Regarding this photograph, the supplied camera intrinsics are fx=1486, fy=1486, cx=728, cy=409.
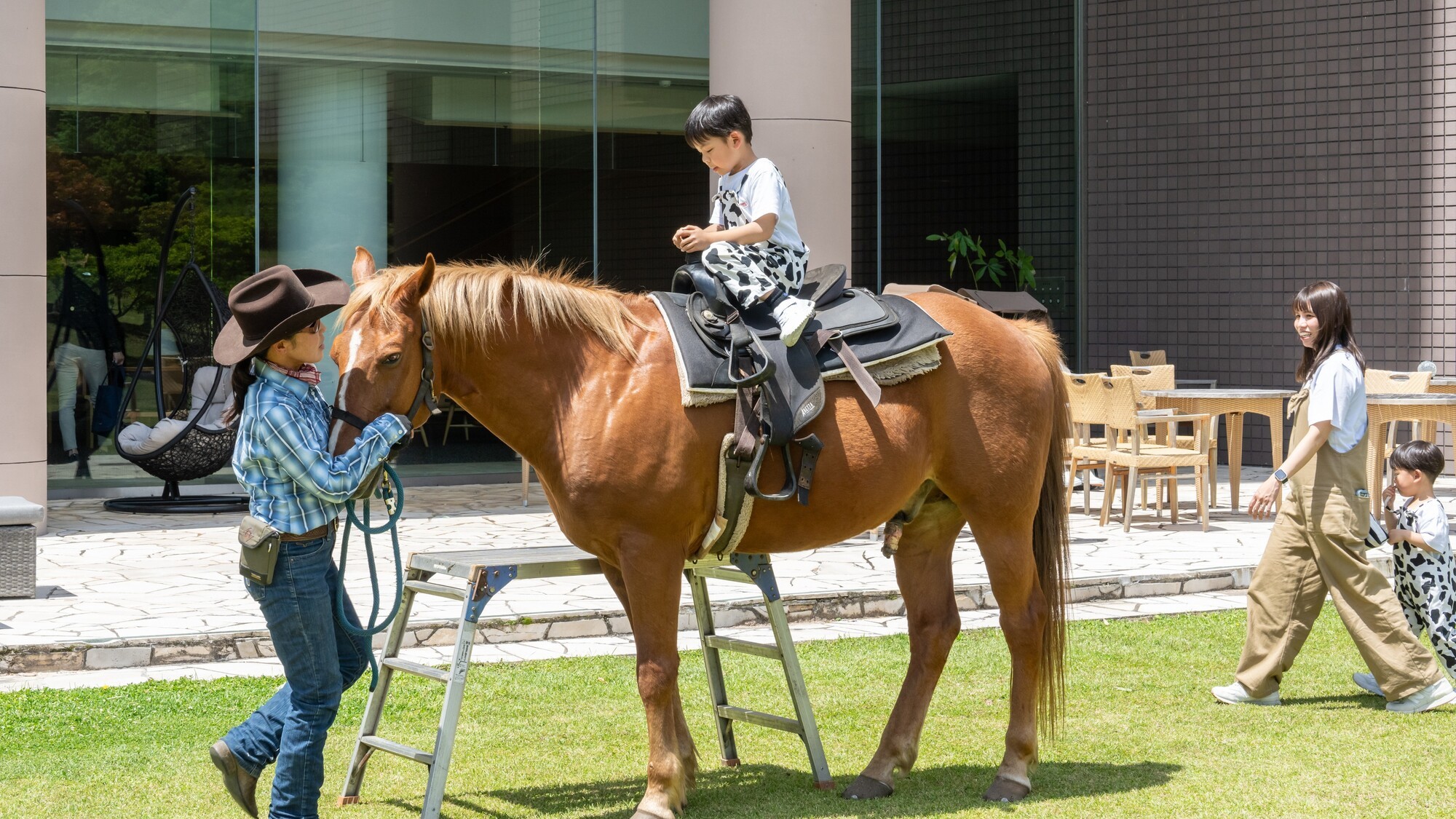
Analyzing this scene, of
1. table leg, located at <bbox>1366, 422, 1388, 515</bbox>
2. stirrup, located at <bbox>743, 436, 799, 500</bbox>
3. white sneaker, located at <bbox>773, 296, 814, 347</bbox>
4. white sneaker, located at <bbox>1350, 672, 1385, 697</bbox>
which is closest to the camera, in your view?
stirrup, located at <bbox>743, 436, 799, 500</bbox>

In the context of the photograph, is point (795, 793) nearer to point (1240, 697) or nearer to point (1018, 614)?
point (1018, 614)

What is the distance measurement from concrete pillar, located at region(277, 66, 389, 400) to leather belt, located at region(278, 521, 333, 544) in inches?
356

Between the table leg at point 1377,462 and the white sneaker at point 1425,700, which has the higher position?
the table leg at point 1377,462

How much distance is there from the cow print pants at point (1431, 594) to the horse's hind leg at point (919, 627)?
2.10 meters

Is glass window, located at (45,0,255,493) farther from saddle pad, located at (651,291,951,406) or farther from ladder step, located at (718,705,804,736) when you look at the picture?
saddle pad, located at (651,291,951,406)

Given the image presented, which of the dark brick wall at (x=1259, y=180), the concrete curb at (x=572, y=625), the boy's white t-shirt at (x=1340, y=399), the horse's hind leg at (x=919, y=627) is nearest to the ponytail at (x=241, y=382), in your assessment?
→ the horse's hind leg at (x=919, y=627)

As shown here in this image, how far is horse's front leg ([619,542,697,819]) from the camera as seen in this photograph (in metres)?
4.25

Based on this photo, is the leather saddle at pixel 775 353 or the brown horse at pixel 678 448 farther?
the leather saddle at pixel 775 353

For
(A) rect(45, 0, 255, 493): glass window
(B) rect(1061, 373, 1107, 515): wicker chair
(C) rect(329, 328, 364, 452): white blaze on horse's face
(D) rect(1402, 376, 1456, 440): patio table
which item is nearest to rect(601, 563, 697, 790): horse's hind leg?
(C) rect(329, 328, 364, 452): white blaze on horse's face

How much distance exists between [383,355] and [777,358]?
46.1 inches

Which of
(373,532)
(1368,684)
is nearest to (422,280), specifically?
(373,532)

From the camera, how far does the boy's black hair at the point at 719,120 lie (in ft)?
15.1

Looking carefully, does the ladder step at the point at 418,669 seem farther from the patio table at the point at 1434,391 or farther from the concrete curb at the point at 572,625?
the patio table at the point at 1434,391

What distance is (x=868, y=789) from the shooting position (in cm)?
464
